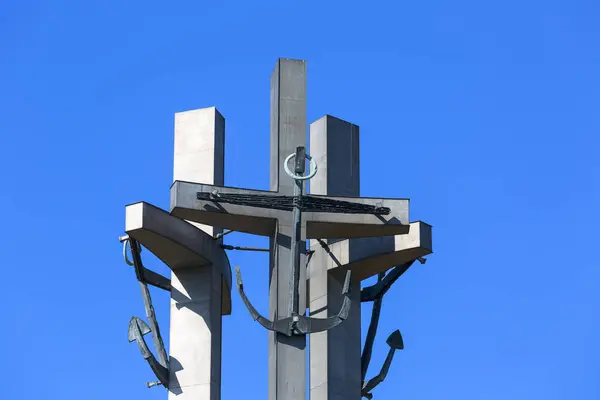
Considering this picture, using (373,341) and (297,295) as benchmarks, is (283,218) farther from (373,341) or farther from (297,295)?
(373,341)

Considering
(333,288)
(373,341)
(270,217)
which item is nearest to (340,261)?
(333,288)

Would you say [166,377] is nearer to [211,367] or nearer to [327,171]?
[211,367]

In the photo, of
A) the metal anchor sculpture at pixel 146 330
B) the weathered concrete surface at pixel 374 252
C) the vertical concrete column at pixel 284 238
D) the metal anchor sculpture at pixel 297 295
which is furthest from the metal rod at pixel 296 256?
the metal anchor sculpture at pixel 146 330

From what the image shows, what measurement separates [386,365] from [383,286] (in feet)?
5.37

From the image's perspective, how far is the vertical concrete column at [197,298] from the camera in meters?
38.7

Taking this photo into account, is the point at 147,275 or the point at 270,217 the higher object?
the point at 270,217

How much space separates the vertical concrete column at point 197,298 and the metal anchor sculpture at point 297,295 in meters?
2.76

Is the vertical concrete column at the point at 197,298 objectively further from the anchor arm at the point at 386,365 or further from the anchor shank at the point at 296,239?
the anchor arm at the point at 386,365

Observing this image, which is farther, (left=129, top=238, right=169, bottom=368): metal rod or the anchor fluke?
the anchor fluke

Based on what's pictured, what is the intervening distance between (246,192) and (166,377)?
4.20 meters

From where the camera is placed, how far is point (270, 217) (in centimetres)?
3741

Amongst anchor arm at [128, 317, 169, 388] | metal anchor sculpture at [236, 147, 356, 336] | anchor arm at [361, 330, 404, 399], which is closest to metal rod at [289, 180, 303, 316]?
metal anchor sculpture at [236, 147, 356, 336]

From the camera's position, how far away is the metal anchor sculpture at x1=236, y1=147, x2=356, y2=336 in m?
36.3

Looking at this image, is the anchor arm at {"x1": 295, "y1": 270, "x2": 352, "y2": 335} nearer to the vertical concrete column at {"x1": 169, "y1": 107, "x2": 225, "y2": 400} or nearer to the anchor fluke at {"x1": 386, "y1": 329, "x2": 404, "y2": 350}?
the vertical concrete column at {"x1": 169, "y1": 107, "x2": 225, "y2": 400}
